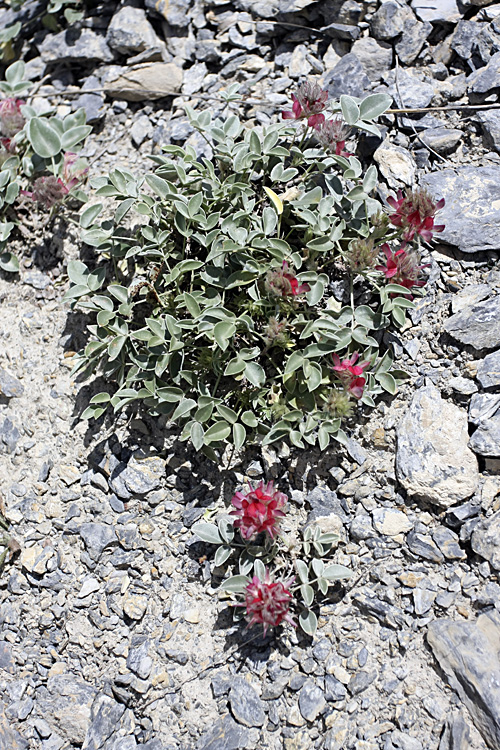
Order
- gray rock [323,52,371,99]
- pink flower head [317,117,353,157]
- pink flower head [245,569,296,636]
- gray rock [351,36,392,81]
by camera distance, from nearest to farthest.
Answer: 1. pink flower head [245,569,296,636]
2. pink flower head [317,117,353,157]
3. gray rock [323,52,371,99]
4. gray rock [351,36,392,81]

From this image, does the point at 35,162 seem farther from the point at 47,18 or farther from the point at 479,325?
the point at 479,325

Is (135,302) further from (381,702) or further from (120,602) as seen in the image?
(381,702)

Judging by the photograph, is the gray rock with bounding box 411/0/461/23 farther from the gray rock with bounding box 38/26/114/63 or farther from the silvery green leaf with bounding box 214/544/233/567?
the silvery green leaf with bounding box 214/544/233/567

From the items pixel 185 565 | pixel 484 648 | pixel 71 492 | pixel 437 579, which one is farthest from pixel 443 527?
pixel 71 492

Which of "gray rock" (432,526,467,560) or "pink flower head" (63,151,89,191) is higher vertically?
"pink flower head" (63,151,89,191)

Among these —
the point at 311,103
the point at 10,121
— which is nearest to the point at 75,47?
the point at 10,121

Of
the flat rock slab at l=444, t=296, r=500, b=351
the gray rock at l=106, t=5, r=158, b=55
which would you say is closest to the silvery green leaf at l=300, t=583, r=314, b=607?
the flat rock slab at l=444, t=296, r=500, b=351
